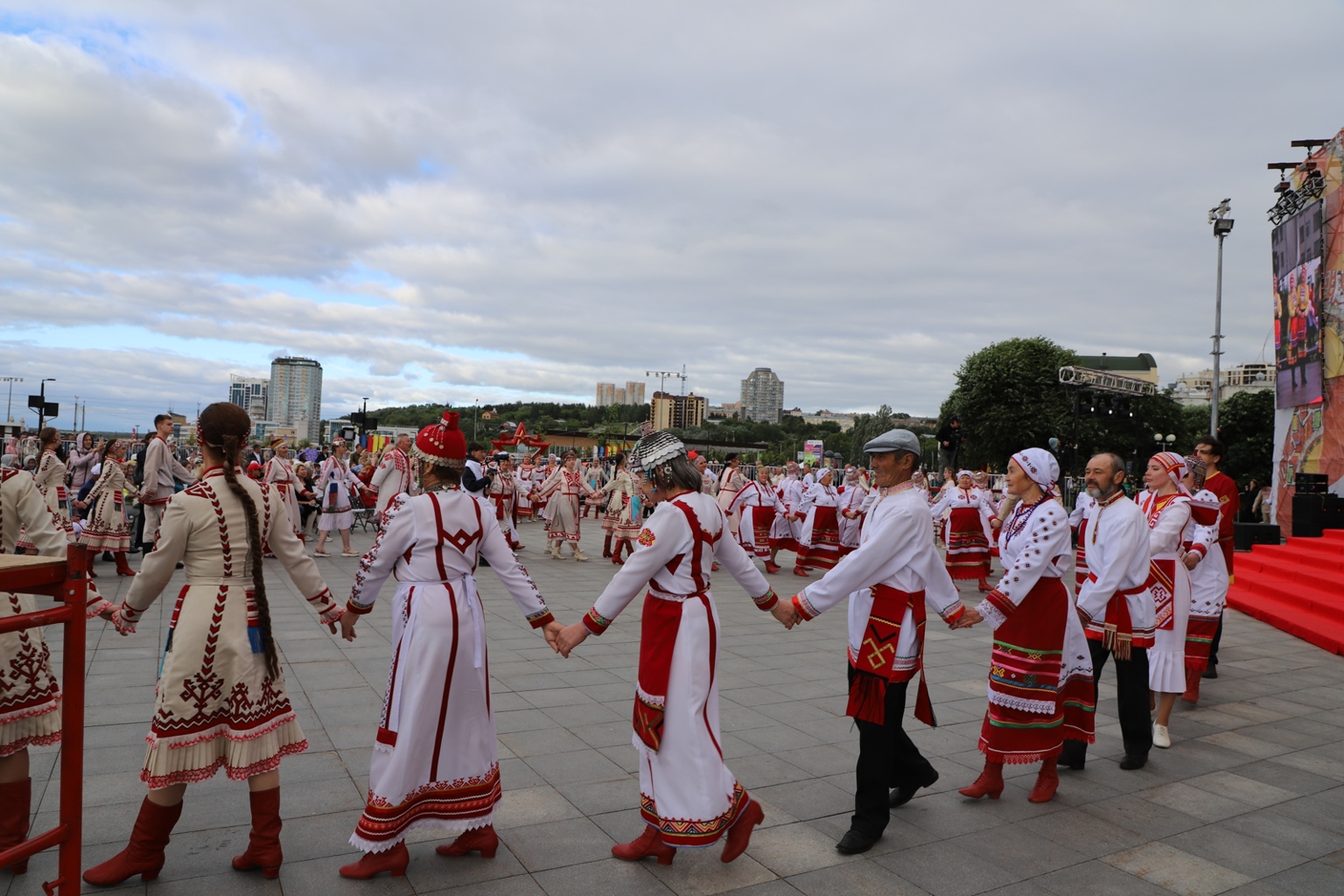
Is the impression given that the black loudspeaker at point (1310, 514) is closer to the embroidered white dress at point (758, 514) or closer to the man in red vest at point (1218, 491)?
the man in red vest at point (1218, 491)

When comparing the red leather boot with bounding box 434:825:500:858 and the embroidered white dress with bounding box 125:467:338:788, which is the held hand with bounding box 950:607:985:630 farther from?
the embroidered white dress with bounding box 125:467:338:788

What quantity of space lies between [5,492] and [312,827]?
6.33 ft

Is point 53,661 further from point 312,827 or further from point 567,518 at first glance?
point 567,518

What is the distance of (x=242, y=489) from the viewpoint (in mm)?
3389

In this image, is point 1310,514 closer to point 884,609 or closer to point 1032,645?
point 1032,645

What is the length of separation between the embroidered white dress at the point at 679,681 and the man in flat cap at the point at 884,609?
580 millimetres

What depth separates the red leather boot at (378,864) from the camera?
3.33 meters

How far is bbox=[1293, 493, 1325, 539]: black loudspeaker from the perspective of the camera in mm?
14422

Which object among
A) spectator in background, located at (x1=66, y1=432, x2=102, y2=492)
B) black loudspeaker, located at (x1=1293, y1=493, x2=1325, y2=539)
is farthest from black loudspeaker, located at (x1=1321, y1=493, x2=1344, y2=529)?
spectator in background, located at (x1=66, y1=432, x2=102, y2=492)

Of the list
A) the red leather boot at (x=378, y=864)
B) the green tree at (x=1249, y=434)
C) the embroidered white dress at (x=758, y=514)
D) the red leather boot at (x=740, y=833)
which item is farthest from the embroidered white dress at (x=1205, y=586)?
the green tree at (x=1249, y=434)

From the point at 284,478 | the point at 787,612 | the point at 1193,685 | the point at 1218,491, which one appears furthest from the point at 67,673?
the point at 284,478

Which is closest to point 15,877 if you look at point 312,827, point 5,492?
point 312,827

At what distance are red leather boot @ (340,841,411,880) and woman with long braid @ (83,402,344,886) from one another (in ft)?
0.92

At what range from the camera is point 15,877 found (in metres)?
3.24
